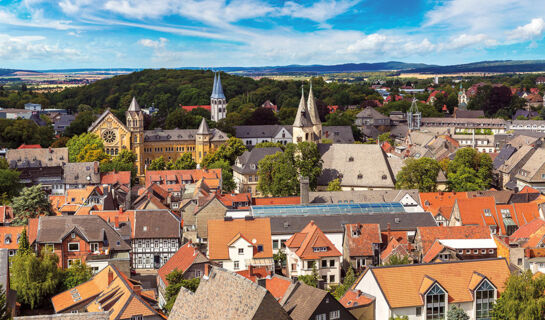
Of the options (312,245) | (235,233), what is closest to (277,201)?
(235,233)

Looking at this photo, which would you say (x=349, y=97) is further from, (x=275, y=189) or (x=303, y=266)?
(x=303, y=266)

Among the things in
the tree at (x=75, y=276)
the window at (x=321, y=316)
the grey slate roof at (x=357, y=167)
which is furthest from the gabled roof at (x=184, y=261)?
the grey slate roof at (x=357, y=167)

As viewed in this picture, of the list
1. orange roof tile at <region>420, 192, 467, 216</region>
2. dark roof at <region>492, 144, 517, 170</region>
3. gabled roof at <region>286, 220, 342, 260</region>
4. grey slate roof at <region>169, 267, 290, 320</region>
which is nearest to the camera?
grey slate roof at <region>169, 267, 290, 320</region>

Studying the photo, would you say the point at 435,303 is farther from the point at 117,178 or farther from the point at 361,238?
the point at 117,178

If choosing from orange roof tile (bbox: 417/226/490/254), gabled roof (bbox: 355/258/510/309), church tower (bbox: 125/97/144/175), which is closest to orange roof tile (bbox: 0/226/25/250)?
gabled roof (bbox: 355/258/510/309)

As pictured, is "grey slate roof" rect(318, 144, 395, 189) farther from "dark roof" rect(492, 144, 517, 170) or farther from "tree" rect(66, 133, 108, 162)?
"tree" rect(66, 133, 108, 162)

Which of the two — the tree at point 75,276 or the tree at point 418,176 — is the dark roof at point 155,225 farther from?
the tree at point 418,176
